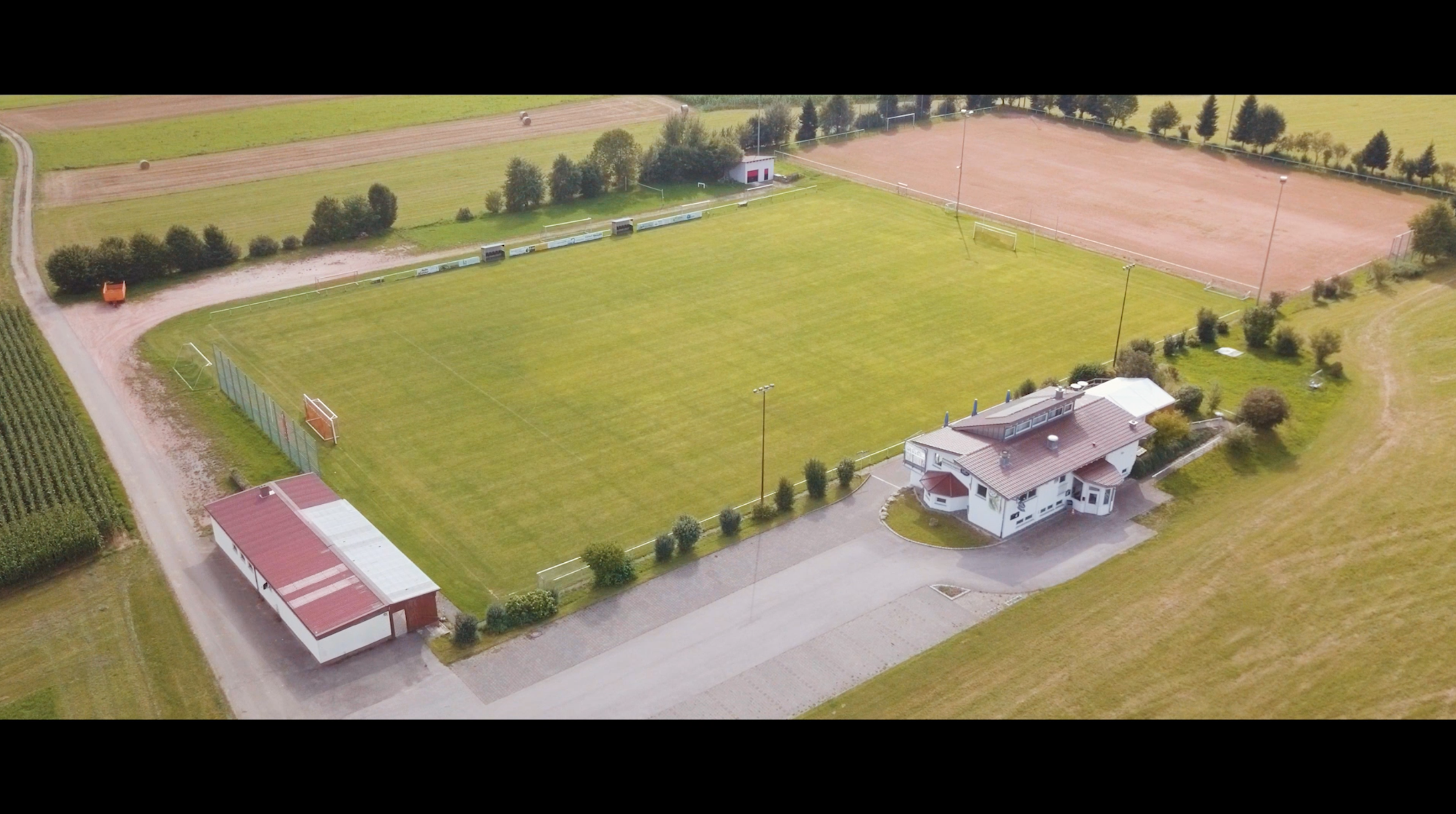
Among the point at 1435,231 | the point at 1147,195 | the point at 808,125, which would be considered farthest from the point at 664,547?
the point at 808,125

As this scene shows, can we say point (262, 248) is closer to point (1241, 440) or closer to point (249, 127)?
point (249, 127)

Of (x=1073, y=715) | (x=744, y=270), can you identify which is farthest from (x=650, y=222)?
(x=1073, y=715)

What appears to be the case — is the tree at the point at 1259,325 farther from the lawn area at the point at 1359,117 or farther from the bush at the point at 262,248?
the bush at the point at 262,248

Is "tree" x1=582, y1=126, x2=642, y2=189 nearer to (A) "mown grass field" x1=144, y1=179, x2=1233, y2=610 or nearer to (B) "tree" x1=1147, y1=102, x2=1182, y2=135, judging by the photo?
(A) "mown grass field" x1=144, y1=179, x2=1233, y2=610

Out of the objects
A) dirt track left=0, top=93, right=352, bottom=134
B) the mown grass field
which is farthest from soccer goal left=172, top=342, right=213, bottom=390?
dirt track left=0, top=93, right=352, bottom=134

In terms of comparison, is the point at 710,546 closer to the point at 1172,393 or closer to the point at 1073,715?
the point at 1073,715
